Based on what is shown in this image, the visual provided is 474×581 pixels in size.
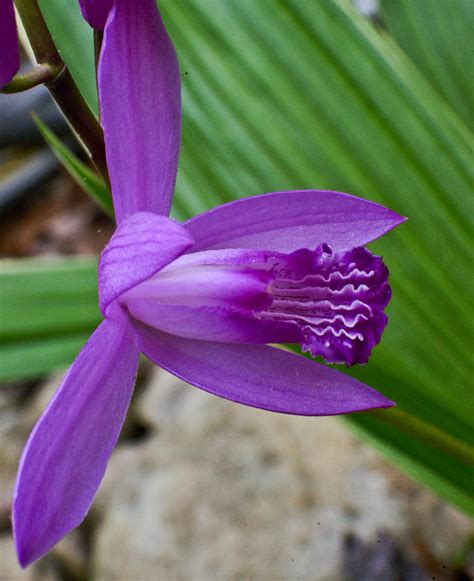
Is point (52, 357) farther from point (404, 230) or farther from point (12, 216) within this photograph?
point (12, 216)

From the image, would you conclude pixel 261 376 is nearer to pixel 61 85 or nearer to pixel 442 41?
pixel 61 85

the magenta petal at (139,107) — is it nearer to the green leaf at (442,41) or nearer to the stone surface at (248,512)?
the green leaf at (442,41)

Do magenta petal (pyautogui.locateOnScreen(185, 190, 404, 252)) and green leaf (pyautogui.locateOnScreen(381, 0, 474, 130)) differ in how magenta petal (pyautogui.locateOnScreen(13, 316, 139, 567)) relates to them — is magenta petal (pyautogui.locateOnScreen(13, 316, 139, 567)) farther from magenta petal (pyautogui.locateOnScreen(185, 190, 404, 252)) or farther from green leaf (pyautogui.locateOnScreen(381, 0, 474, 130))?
green leaf (pyautogui.locateOnScreen(381, 0, 474, 130))

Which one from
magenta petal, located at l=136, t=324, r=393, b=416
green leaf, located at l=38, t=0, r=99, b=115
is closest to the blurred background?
green leaf, located at l=38, t=0, r=99, b=115

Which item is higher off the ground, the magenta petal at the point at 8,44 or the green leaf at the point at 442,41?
the magenta petal at the point at 8,44

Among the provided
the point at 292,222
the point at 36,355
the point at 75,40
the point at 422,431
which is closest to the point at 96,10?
the point at 292,222

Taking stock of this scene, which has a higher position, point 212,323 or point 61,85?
point 61,85

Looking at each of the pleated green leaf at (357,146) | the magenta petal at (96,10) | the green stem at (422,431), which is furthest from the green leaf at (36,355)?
the magenta petal at (96,10)

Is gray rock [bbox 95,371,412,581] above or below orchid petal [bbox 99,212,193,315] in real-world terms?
below
